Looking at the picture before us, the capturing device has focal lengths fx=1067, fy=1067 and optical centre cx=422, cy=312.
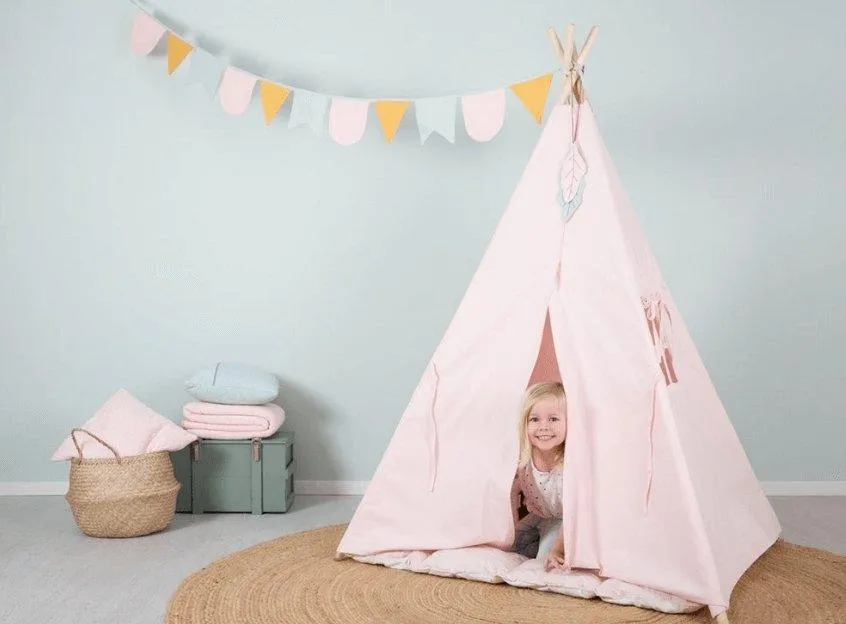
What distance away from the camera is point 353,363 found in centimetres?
433

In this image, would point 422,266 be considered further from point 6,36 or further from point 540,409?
point 6,36

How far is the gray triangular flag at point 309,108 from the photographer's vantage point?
3996 mm

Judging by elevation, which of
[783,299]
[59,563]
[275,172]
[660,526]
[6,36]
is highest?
[6,36]

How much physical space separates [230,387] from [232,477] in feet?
1.08

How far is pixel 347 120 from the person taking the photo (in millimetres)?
3955

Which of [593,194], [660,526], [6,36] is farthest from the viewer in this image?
[6,36]

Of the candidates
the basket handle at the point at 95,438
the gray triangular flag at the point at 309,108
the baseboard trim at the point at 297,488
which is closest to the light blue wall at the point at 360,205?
the baseboard trim at the point at 297,488

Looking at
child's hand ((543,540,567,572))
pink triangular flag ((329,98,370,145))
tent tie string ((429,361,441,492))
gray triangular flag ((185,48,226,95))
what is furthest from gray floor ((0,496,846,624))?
gray triangular flag ((185,48,226,95))

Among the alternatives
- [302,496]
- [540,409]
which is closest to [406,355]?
[302,496]

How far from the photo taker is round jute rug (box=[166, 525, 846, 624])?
2611 mm

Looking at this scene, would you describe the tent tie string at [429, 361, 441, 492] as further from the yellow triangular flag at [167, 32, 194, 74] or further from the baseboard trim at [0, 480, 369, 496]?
the yellow triangular flag at [167, 32, 194, 74]

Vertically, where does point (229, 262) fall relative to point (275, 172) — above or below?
below

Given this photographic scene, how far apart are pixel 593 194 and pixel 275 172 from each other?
166cm

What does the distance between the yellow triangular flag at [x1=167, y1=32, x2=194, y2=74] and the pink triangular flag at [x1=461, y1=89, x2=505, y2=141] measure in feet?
3.57
